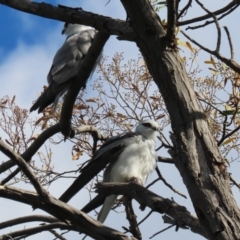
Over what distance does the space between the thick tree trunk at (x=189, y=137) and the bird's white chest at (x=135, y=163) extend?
266cm

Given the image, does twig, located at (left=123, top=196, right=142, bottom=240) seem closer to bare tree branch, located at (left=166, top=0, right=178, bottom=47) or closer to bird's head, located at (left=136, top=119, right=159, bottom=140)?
bare tree branch, located at (left=166, top=0, right=178, bottom=47)

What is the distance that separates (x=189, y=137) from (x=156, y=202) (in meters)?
0.55

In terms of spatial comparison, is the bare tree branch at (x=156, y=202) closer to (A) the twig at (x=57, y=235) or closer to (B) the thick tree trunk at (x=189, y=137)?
(B) the thick tree trunk at (x=189, y=137)

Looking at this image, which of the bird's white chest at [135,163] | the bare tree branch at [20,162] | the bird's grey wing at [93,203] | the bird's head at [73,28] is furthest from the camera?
the bird's head at [73,28]

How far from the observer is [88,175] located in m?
4.53

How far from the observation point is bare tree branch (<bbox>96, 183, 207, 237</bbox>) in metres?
3.09

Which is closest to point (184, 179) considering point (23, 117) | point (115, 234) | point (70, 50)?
point (115, 234)

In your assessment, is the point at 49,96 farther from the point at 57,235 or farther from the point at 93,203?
the point at 57,235

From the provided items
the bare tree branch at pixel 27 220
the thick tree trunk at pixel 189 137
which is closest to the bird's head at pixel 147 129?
the bare tree branch at pixel 27 220

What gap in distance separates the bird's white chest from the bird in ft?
2.72

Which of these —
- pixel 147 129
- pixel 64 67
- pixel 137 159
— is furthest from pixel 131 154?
pixel 64 67

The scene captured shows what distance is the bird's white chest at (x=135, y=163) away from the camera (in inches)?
224

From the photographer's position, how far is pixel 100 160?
16.6 feet

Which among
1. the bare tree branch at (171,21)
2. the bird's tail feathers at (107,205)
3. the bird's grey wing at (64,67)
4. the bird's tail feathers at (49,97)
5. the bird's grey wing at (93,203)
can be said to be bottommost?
the bird's grey wing at (93,203)
